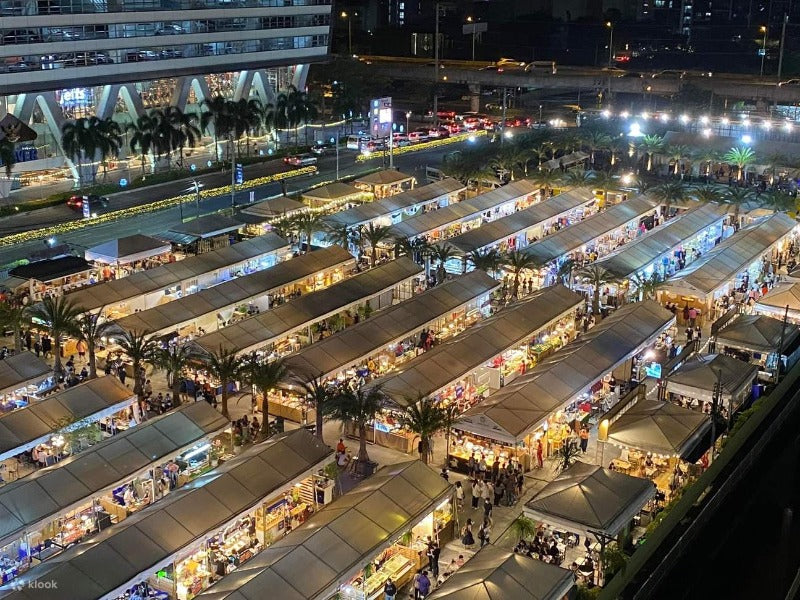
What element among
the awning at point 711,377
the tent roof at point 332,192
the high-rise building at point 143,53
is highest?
the high-rise building at point 143,53

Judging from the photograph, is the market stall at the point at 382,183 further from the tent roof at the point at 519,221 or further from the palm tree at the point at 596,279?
the palm tree at the point at 596,279

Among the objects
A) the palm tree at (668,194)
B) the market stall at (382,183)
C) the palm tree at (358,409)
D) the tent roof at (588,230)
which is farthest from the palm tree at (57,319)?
the palm tree at (668,194)

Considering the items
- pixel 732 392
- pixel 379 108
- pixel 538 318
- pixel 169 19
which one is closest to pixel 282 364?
pixel 538 318

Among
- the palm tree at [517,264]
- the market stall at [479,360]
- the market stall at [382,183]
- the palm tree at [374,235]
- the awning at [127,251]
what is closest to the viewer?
the market stall at [479,360]

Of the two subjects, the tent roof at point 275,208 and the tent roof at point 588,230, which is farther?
the tent roof at point 275,208

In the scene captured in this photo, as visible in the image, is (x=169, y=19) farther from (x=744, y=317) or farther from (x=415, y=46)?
(x=415, y=46)

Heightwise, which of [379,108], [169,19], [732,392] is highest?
[169,19]

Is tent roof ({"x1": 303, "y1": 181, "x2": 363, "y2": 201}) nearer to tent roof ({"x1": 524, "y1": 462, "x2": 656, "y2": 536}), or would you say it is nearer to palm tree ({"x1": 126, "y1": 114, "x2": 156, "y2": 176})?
palm tree ({"x1": 126, "y1": 114, "x2": 156, "y2": 176})
